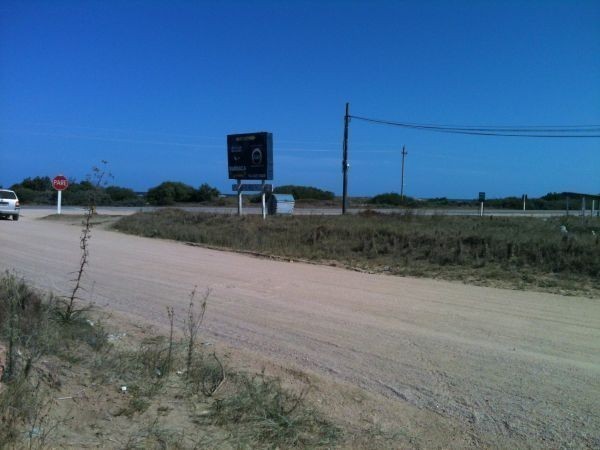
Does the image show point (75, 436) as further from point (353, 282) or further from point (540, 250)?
point (540, 250)

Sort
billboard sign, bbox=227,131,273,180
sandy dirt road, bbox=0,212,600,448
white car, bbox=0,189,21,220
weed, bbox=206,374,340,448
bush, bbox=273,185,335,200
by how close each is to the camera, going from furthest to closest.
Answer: bush, bbox=273,185,335,200
white car, bbox=0,189,21,220
billboard sign, bbox=227,131,273,180
sandy dirt road, bbox=0,212,600,448
weed, bbox=206,374,340,448

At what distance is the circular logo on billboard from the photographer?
33.6 meters

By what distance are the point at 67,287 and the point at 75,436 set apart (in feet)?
24.0

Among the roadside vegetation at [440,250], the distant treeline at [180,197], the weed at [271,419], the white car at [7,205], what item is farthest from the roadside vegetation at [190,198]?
the weed at [271,419]

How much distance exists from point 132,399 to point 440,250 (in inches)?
515

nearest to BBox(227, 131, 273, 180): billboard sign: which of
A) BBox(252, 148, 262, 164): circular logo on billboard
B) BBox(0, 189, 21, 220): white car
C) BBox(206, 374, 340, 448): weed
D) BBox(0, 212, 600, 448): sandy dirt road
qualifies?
BBox(252, 148, 262, 164): circular logo on billboard

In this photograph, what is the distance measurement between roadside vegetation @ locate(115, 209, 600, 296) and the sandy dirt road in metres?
1.70

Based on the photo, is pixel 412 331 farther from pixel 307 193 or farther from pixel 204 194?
pixel 307 193

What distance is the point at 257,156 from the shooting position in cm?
3375

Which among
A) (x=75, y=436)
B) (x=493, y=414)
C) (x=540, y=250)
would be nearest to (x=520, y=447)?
(x=493, y=414)

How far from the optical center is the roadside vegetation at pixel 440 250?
45.8 feet

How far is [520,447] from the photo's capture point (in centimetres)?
473

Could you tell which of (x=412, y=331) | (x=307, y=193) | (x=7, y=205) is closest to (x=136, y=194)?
(x=307, y=193)

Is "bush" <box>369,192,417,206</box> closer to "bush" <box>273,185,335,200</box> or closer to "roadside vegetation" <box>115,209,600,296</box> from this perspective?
"bush" <box>273,185,335,200</box>
